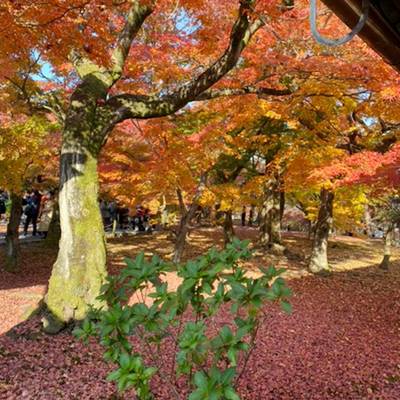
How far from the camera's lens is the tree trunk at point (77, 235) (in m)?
6.07

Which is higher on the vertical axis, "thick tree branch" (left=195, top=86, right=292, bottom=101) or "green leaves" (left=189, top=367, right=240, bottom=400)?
"thick tree branch" (left=195, top=86, right=292, bottom=101)

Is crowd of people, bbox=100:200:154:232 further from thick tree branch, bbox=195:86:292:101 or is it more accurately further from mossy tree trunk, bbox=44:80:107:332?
mossy tree trunk, bbox=44:80:107:332

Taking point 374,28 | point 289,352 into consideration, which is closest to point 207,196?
point 289,352

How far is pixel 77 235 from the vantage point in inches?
247

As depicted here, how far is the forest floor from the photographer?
4559mm

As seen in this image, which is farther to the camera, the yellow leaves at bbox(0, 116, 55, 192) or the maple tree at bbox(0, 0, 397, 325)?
the yellow leaves at bbox(0, 116, 55, 192)

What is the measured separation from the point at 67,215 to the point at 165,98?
2740mm

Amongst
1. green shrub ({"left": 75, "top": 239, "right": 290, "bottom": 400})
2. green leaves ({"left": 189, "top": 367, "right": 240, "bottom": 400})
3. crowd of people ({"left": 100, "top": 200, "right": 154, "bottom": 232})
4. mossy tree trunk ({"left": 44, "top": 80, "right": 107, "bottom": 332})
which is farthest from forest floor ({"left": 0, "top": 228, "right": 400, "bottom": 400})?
crowd of people ({"left": 100, "top": 200, "right": 154, "bottom": 232})

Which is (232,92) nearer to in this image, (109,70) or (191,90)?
(191,90)

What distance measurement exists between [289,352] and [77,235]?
3.89 m

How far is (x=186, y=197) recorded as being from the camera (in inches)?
561

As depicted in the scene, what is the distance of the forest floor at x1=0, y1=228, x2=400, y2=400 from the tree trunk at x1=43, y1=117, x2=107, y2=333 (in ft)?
1.67

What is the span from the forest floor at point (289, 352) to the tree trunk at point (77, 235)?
51 centimetres

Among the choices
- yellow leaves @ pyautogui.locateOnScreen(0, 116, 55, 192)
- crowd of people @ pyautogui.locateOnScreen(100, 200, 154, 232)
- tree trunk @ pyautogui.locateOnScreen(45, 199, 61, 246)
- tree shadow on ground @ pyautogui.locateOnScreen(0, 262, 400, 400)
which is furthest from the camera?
→ crowd of people @ pyautogui.locateOnScreen(100, 200, 154, 232)
